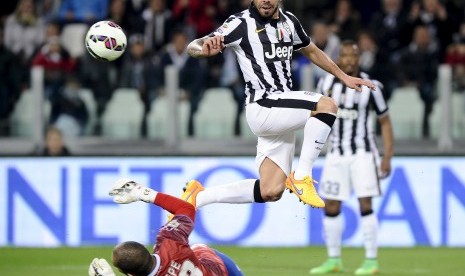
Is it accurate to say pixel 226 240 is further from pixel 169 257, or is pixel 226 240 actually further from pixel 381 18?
pixel 169 257

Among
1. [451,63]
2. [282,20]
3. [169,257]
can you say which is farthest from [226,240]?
[169,257]

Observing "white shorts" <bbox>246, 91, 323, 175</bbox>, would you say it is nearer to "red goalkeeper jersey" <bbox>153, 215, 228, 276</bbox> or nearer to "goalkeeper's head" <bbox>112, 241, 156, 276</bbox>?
"red goalkeeper jersey" <bbox>153, 215, 228, 276</bbox>

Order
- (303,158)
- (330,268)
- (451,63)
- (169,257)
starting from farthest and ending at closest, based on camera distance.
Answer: (451,63), (330,268), (303,158), (169,257)

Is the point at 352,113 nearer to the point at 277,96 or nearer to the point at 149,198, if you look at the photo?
the point at 277,96

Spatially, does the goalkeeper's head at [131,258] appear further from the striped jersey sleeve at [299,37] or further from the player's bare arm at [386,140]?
the player's bare arm at [386,140]

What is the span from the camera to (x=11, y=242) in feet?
49.2

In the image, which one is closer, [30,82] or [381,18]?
[30,82]

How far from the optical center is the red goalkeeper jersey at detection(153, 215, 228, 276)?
8.97m

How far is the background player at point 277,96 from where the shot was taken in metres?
10.2

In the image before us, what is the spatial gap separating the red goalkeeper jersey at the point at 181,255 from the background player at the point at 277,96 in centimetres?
104

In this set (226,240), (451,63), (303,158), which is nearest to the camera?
(303,158)

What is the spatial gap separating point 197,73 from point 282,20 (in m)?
5.25

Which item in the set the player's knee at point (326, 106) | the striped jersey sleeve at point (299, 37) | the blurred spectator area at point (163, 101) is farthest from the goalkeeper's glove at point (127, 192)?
the blurred spectator area at point (163, 101)

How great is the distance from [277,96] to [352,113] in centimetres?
259
